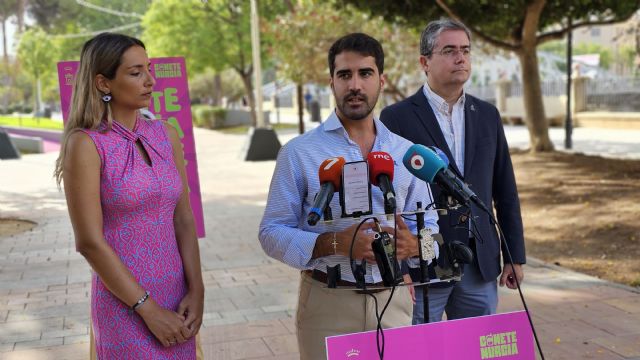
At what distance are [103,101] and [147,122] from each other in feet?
0.72

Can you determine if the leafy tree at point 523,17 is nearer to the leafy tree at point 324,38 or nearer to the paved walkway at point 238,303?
the leafy tree at point 324,38

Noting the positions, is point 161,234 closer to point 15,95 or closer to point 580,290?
point 580,290

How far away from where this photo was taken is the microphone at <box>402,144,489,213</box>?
7.45ft

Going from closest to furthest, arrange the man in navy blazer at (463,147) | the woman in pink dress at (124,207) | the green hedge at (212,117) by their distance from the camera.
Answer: the woman in pink dress at (124,207)
the man in navy blazer at (463,147)
the green hedge at (212,117)

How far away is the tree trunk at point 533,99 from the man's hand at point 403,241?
14.2 m

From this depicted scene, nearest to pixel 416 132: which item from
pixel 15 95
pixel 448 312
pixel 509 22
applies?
pixel 448 312

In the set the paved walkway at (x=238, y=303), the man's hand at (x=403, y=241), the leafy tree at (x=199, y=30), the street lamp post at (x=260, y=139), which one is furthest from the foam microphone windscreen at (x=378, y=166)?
the leafy tree at (x=199, y=30)

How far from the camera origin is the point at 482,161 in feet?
11.7

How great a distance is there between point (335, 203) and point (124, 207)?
2.32 ft

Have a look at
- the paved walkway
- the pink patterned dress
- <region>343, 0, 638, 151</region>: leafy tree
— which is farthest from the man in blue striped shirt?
<region>343, 0, 638, 151</region>: leafy tree

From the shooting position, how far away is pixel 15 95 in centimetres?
4028

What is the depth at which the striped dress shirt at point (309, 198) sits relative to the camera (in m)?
2.51

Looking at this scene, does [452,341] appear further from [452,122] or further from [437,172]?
[452,122]

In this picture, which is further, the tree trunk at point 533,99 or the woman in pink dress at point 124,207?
the tree trunk at point 533,99
